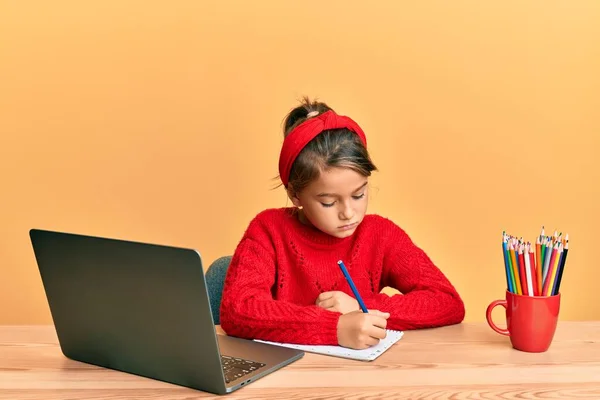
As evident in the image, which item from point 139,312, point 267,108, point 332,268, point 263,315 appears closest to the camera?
point 139,312

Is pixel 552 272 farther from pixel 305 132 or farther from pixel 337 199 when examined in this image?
pixel 305 132

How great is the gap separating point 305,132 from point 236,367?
1.76ft

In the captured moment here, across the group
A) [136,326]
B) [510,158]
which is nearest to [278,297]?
[136,326]

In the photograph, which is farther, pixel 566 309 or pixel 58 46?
pixel 566 309

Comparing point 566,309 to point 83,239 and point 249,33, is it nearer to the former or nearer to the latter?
point 249,33

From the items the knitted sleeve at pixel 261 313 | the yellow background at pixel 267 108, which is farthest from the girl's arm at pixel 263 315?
the yellow background at pixel 267 108

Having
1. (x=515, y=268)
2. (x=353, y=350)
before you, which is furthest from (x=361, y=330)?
(x=515, y=268)

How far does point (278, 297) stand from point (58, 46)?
120cm

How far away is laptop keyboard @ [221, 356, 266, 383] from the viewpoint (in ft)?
3.83

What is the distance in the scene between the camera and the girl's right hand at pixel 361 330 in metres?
1.32

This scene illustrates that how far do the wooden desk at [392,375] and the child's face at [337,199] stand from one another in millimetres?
275

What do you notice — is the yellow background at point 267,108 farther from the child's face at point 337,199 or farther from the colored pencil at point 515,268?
the colored pencil at point 515,268

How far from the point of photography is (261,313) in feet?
4.69

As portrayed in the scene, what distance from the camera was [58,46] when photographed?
2416 mm
